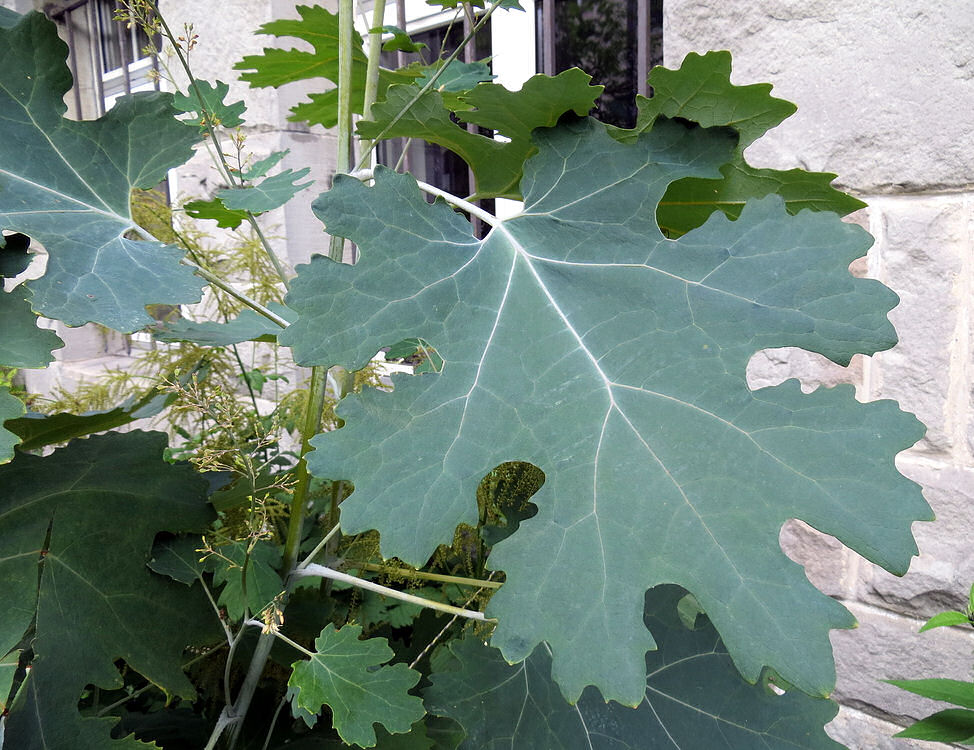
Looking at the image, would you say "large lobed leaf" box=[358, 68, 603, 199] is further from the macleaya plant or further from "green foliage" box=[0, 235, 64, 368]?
"green foliage" box=[0, 235, 64, 368]

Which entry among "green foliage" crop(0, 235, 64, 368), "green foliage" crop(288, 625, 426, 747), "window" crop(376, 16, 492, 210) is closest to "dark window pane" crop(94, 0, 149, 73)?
"window" crop(376, 16, 492, 210)

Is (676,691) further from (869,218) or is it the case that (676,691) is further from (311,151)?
(311,151)

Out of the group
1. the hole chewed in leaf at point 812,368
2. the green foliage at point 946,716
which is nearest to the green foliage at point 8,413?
the green foliage at point 946,716

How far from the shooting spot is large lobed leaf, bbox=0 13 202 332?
474mm

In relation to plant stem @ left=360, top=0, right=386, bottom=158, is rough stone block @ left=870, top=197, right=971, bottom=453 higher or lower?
lower

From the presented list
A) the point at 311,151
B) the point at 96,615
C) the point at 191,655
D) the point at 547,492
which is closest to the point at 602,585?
the point at 547,492

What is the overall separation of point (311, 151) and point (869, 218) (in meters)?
1.59

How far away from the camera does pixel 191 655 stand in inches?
30.2

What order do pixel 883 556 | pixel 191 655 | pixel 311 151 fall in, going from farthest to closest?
pixel 311 151 → pixel 191 655 → pixel 883 556

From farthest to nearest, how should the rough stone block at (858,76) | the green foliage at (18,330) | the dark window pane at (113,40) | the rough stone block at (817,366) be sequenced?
the dark window pane at (113,40) → the rough stone block at (817,366) → the rough stone block at (858,76) → the green foliage at (18,330)

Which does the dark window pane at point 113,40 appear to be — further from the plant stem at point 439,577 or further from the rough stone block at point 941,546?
the rough stone block at point 941,546

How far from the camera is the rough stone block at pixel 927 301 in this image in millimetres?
1154

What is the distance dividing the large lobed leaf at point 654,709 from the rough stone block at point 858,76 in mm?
947

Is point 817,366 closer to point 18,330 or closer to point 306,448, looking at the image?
point 306,448
